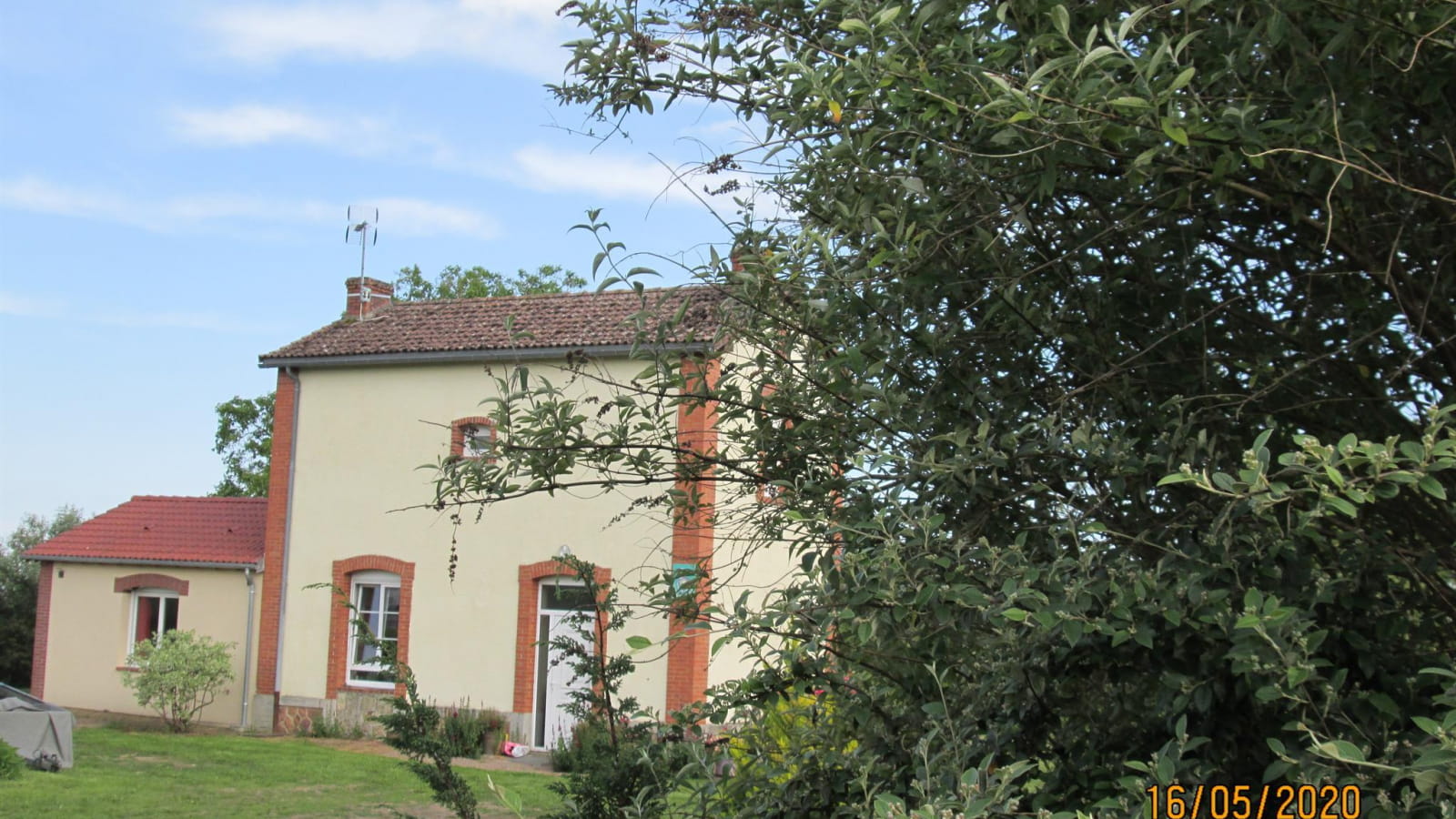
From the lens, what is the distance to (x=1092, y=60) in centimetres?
242

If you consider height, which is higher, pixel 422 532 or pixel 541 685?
pixel 422 532

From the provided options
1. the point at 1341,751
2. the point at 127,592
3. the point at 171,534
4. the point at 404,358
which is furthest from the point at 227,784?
the point at 1341,751

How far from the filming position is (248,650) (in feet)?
73.1

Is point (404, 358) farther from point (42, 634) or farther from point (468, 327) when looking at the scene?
point (42, 634)

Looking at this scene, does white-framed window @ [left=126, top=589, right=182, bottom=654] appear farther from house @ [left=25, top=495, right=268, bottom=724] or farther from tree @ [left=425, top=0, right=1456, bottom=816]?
tree @ [left=425, top=0, right=1456, bottom=816]

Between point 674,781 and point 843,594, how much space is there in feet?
3.79

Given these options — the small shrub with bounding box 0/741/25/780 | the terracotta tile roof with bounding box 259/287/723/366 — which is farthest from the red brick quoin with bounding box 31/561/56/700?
the small shrub with bounding box 0/741/25/780

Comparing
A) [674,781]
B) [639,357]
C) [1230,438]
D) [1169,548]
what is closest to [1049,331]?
[1230,438]

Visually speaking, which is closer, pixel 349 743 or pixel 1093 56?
pixel 1093 56

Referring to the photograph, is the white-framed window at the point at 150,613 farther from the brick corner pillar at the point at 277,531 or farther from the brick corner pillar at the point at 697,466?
the brick corner pillar at the point at 697,466

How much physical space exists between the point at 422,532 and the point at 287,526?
3.20 metres

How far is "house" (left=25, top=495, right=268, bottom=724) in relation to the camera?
2316 cm

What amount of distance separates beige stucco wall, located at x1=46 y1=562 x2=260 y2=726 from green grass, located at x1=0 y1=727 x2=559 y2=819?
3428mm

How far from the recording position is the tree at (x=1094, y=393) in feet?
8.27
